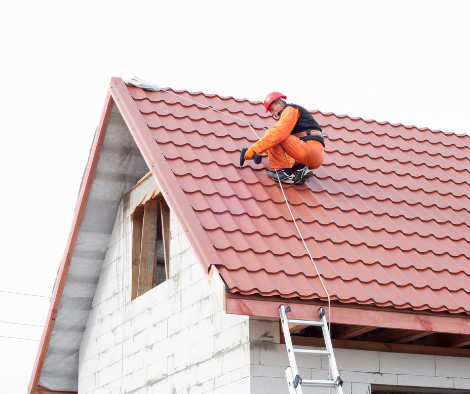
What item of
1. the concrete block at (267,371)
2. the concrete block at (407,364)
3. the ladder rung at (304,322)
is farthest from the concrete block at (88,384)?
the ladder rung at (304,322)

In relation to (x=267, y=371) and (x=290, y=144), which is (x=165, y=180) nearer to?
(x=290, y=144)

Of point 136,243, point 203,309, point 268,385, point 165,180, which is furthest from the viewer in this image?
point 136,243

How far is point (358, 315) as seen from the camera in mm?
6453

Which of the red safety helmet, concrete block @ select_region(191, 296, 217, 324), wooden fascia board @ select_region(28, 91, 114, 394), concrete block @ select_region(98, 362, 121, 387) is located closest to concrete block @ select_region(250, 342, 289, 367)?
concrete block @ select_region(191, 296, 217, 324)

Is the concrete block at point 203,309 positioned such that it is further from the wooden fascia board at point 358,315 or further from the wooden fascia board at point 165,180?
the wooden fascia board at point 358,315

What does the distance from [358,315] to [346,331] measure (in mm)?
630

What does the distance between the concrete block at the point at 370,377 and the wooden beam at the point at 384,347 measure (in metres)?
0.23

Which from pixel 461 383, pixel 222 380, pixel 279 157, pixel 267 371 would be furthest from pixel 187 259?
pixel 461 383

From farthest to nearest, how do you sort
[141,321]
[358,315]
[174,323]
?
[141,321], [174,323], [358,315]

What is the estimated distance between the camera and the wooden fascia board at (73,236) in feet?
30.1

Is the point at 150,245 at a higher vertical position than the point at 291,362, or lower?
higher

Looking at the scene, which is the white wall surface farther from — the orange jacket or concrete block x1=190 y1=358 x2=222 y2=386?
the orange jacket

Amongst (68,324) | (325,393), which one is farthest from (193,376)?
(68,324)

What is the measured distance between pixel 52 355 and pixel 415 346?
18.8 ft
